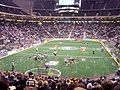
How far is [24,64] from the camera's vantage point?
34.9 meters

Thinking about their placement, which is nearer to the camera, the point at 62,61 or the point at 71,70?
the point at 71,70

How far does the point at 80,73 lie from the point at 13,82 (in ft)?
54.8

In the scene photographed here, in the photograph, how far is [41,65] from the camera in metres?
34.2

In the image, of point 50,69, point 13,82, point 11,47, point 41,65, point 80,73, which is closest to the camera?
point 13,82

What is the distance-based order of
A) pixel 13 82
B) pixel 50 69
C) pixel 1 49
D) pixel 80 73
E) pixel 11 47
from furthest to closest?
pixel 11 47 < pixel 1 49 < pixel 50 69 < pixel 80 73 < pixel 13 82

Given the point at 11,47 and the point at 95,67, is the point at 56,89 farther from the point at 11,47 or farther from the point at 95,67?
the point at 11,47

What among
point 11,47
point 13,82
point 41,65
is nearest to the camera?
point 13,82

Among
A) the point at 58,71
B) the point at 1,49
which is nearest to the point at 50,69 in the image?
the point at 58,71

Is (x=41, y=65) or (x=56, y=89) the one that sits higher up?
(x=56, y=89)

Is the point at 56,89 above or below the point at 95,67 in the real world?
above

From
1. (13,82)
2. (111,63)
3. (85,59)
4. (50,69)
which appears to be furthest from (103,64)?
(13,82)

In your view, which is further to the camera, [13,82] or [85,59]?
[85,59]

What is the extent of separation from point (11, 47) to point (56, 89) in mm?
37620

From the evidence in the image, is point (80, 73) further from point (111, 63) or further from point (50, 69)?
point (111, 63)
